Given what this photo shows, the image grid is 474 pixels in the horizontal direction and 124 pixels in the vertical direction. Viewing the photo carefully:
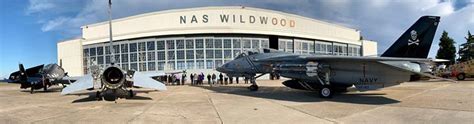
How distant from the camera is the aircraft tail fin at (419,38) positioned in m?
14.1

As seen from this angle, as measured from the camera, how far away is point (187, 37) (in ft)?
128

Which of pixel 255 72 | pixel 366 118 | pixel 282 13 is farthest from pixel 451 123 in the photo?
pixel 282 13

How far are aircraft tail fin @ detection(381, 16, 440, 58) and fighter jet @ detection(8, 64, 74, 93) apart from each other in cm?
1741

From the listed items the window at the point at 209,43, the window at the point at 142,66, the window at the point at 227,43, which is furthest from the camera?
the window at the point at 227,43

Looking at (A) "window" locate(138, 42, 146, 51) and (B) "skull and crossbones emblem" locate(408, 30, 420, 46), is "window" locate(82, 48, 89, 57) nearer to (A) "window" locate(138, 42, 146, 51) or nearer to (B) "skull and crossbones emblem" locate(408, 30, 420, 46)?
(A) "window" locate(138, 42, 146, 51)

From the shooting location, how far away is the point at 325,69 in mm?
13500

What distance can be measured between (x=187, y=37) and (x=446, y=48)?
53.3m

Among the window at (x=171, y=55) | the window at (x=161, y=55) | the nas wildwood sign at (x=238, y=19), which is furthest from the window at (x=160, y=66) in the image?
the nas wildwood sign at (x=238, y=19)

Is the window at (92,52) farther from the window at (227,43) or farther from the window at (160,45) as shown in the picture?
the window at (227,43)

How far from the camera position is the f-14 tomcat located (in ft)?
41.3

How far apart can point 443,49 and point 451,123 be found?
69.7m

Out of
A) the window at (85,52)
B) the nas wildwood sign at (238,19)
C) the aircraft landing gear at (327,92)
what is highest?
the nas wildwood sign at (238,19)

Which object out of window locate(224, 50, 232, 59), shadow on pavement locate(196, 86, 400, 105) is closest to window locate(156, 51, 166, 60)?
window locate(224, 50, 232, 59)

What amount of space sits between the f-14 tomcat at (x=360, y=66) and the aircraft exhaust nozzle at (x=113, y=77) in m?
6.12
